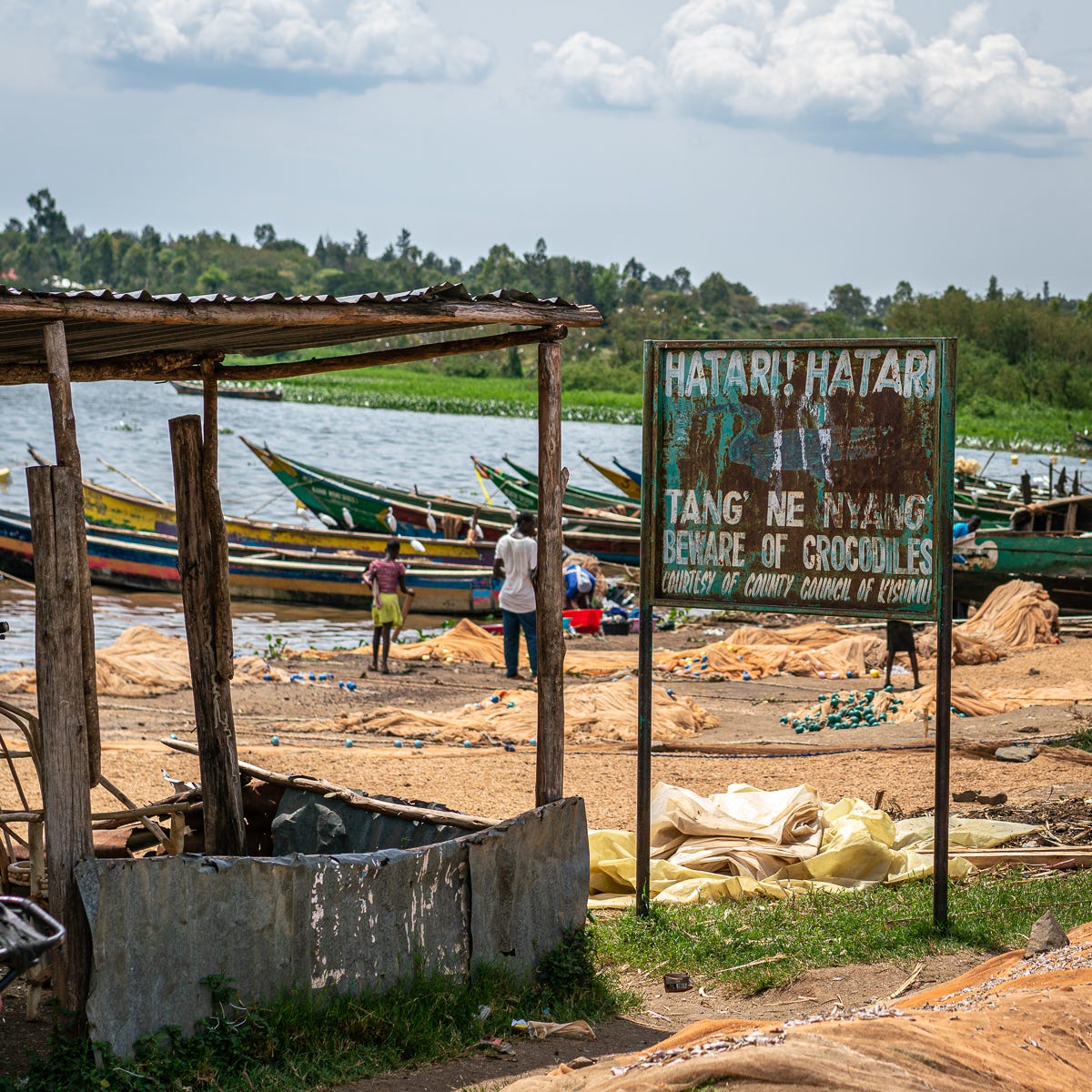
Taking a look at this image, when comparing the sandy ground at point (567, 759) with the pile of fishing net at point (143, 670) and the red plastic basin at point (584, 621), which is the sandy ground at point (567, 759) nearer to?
the pile of fishing net at point (143, 670)

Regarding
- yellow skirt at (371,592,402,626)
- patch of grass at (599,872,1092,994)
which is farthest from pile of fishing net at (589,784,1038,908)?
yellow skirt at (371,592,402,626)

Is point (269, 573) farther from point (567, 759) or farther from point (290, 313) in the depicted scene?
point (290, 313)

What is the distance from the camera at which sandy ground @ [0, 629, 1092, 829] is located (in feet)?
28.7

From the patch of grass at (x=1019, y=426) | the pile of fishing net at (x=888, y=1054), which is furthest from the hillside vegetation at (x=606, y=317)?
the pile of fishing net at (x=888, y=1054)

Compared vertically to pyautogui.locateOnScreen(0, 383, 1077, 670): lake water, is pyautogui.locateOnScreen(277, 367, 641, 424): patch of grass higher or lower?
higher

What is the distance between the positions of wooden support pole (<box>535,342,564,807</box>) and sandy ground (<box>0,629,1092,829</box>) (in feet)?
8.15

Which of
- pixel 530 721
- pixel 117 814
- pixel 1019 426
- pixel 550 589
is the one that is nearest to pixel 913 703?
pixel 530 721

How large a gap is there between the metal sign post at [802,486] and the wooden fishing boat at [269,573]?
11802mm

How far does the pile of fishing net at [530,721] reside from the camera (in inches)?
429

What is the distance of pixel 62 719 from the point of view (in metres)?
4.43

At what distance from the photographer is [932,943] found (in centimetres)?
587

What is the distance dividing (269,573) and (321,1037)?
49.6ft

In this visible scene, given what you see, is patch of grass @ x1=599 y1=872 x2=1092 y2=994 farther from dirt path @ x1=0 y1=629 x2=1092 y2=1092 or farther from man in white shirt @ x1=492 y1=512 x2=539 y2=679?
man in white shirt @ x1=492 y1=512 x2=539 y2=679

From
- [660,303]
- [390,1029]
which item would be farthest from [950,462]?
[660,303]
